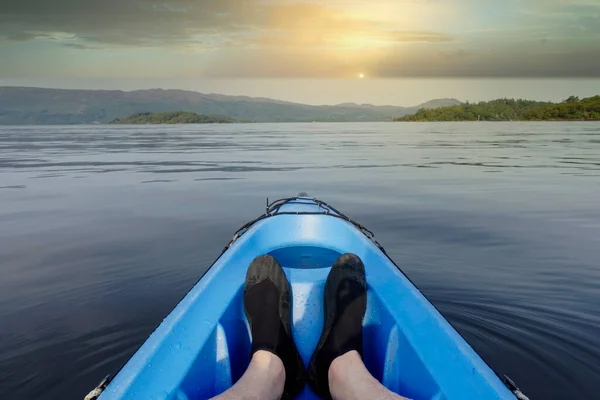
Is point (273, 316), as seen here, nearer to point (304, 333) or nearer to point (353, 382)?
point (304, 333)

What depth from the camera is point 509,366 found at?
12.3 feet

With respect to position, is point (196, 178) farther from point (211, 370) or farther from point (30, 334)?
point (211, 370)

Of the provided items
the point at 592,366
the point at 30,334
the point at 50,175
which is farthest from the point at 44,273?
the point at 50,175

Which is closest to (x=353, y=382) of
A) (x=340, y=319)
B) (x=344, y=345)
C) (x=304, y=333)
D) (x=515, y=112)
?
(x=344, y=345)

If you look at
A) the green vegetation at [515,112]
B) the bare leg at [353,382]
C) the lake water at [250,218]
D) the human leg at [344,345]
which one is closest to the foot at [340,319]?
the human leg at [344,345]

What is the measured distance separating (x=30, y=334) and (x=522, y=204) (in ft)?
32.4

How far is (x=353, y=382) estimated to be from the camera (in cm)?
260

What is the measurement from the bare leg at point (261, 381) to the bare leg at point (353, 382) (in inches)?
12.5

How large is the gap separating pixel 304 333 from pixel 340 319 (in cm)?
64

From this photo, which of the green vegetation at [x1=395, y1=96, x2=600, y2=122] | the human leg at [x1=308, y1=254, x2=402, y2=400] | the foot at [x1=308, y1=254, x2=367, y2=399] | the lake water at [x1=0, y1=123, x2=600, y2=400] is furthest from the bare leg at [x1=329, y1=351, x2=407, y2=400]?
the green vegetation at [x1=395, y1=96, x2=600, y2=122]

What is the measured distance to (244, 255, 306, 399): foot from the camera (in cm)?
297

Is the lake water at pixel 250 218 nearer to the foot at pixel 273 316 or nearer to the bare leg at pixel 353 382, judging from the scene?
the foot at pixel 273 316

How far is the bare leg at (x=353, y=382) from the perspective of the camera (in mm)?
2404

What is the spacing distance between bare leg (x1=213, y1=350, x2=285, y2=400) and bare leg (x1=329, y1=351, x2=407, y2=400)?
319mm
